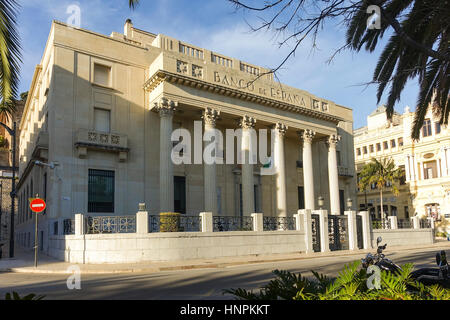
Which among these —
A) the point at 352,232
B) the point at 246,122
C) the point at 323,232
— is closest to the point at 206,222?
the point at 323,232

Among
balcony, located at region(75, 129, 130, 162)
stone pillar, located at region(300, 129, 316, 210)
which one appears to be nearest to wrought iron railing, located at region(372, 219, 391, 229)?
stone pillar, located at region(300, 129, 316, 210)

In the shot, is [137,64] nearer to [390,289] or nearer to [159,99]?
[159,99]

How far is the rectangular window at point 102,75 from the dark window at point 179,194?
849 centimetres

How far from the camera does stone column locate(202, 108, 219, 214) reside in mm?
26781

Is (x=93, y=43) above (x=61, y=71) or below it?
above

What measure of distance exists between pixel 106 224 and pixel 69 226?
299 centimetres

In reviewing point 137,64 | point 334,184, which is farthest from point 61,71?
point 334,184

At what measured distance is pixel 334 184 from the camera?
35562mm

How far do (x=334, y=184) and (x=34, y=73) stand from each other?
93.7 ft

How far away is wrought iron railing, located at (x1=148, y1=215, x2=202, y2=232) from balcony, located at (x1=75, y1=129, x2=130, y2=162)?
661 cm

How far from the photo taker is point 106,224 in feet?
67.9

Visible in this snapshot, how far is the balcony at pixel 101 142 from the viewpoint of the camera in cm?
2505

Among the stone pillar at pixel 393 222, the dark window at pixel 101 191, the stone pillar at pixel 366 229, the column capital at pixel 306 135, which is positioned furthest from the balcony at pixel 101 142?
A: the stone pillar at pixel 393 222

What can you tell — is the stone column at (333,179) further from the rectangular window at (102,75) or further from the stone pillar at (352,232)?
the rectangular window at (102,75)
